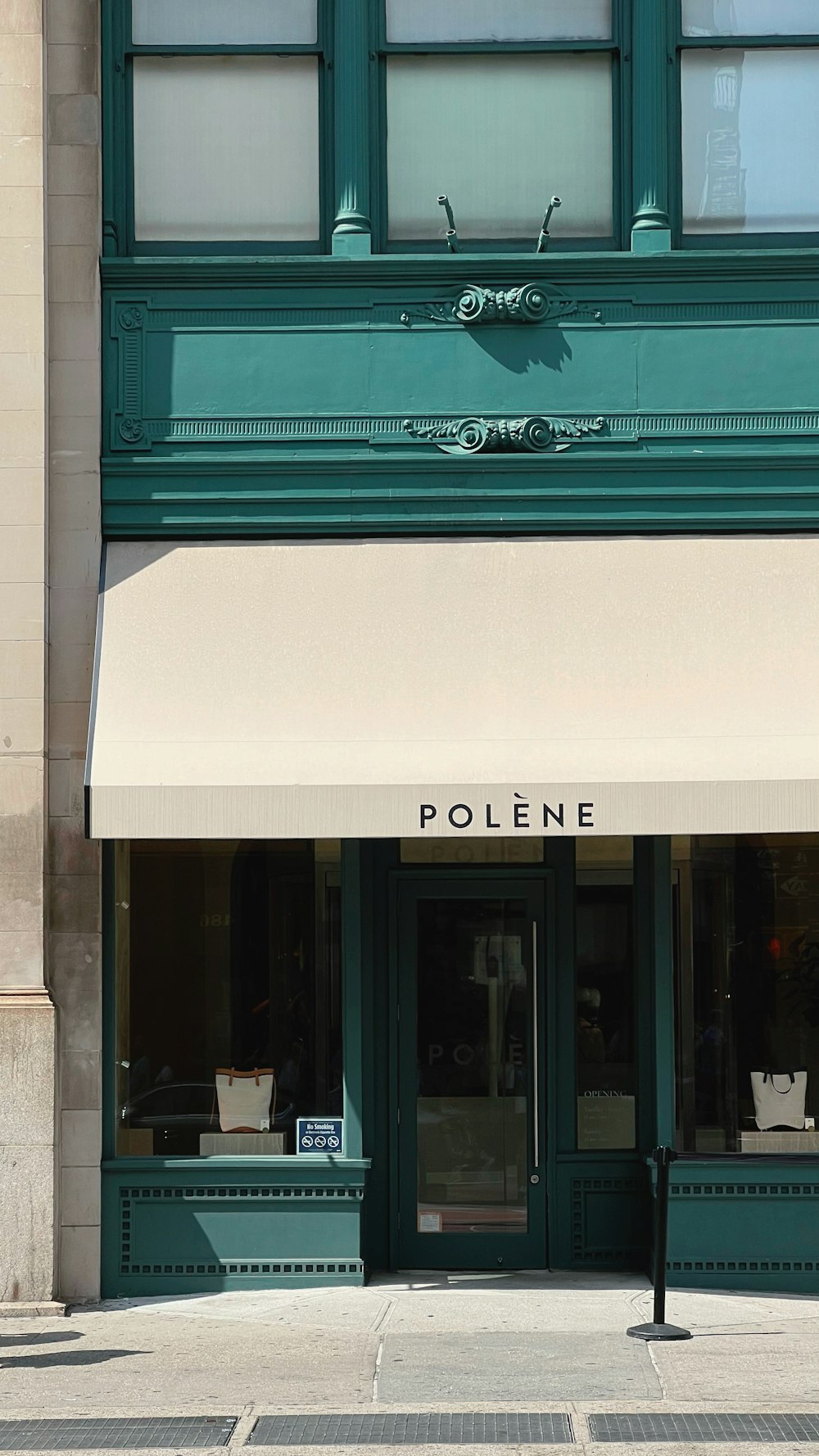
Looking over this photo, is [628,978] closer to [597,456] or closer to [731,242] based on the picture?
[597,456]

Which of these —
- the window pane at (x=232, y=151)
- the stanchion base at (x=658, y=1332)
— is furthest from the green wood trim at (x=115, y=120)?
the stanchion base at (x=658, y=1332)

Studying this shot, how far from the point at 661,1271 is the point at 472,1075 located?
2.36 m

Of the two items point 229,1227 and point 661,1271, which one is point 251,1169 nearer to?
point 229,1227

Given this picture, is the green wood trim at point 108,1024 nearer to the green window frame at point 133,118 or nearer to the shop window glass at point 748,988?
the shop window glass at point 748,988

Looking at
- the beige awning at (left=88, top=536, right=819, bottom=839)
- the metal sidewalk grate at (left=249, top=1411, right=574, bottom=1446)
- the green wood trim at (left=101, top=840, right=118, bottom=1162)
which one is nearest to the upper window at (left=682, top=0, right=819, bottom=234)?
the beige awning at (left=88, top=536, right=819, bottom=839)

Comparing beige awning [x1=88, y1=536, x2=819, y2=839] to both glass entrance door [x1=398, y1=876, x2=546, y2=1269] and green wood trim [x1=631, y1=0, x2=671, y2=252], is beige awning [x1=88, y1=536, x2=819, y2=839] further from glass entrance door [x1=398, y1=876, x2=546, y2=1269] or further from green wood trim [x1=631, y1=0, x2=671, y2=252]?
green wood trim [x1=631, y1=0, x2=671, y2=252]

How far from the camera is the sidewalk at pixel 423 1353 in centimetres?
820

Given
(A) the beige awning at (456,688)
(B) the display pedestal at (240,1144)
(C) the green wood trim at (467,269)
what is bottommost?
(B) the display pedestal at (240,1144)

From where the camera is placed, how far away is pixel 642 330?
440 inches

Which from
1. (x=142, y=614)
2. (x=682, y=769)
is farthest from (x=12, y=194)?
(x=682, y=769)

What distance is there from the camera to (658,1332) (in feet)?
30.8

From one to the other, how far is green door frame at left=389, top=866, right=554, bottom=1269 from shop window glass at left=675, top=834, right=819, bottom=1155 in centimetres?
94

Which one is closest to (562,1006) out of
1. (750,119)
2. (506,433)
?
(506,433)

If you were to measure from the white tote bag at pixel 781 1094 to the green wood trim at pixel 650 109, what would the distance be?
5.62 metres
